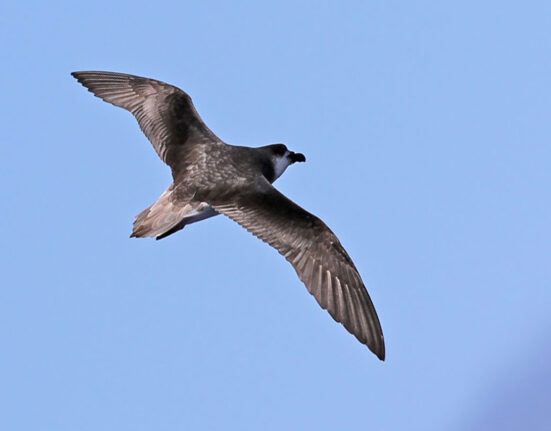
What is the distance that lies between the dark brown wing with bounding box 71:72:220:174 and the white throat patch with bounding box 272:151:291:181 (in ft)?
3.23

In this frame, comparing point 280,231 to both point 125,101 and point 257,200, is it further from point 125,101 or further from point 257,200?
point 125,101

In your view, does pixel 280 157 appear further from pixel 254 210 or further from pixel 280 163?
pixel 254 210

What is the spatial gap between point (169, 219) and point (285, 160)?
273 cm

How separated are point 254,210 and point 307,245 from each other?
2.99 ft

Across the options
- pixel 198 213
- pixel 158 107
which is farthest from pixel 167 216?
pixel 158 107

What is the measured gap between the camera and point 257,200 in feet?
50.3

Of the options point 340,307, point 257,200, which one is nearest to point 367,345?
Result: point 340,307

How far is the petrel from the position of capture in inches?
573

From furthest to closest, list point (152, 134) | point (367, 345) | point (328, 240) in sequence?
point (152, 134)
point (328, 240)
point (367, 345)

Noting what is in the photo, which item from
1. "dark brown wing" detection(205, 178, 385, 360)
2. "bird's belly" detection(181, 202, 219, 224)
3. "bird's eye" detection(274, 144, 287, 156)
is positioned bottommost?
"dark brown wing" detection(205, 178, 385, 360)


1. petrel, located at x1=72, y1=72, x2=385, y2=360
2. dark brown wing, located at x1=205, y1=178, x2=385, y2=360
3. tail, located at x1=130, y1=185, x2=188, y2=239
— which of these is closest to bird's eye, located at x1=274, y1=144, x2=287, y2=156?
petrel, located at x1=72, y1=72, x2=385, y2=360

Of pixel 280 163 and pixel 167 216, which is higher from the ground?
pixel 280 163

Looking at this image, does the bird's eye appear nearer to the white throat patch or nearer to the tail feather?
the white throat patch

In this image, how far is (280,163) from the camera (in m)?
16.9
